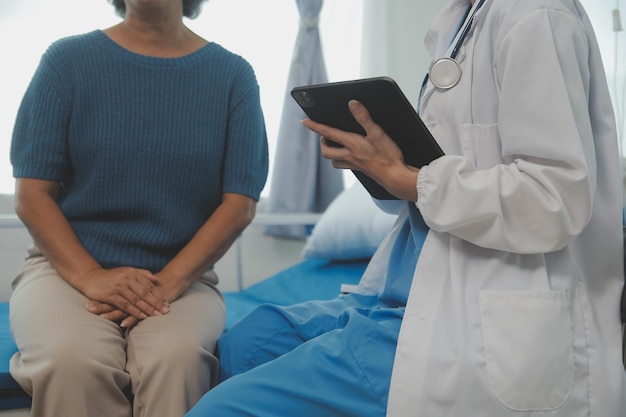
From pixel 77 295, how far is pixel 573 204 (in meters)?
0.95

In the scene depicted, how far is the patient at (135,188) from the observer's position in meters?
1.26

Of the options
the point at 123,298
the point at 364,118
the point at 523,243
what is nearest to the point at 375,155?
the point at 364,118

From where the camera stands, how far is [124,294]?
1303 millimetres

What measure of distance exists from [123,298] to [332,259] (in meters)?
1.14

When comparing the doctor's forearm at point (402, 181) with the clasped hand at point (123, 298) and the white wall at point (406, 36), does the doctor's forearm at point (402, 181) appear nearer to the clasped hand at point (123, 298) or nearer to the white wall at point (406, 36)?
the clasped hand at point (123, 298)

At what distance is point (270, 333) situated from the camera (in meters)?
1.21

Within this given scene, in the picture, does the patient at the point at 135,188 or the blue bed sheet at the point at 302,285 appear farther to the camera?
the blue bed sheet at the point at 302,285

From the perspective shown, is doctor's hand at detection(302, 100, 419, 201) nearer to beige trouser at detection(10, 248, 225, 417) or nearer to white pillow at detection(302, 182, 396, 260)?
beige trouser at detection(10, 248, 225, 417)

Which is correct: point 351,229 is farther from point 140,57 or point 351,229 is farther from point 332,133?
point 332,133

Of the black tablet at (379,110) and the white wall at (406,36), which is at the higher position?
the white wall at (406,36)

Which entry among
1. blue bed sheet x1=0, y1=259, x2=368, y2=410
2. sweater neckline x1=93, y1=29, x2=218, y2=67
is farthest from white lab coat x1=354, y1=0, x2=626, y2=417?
blue bed sheet x1=0, y1=259, x2=368, y2=410

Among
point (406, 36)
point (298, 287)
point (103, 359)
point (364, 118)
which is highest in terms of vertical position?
point (406, 36)

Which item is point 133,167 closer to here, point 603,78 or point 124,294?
point 124,294

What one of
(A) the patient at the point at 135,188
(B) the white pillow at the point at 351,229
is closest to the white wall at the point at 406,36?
(B) the white pillow at the point at 351,229
